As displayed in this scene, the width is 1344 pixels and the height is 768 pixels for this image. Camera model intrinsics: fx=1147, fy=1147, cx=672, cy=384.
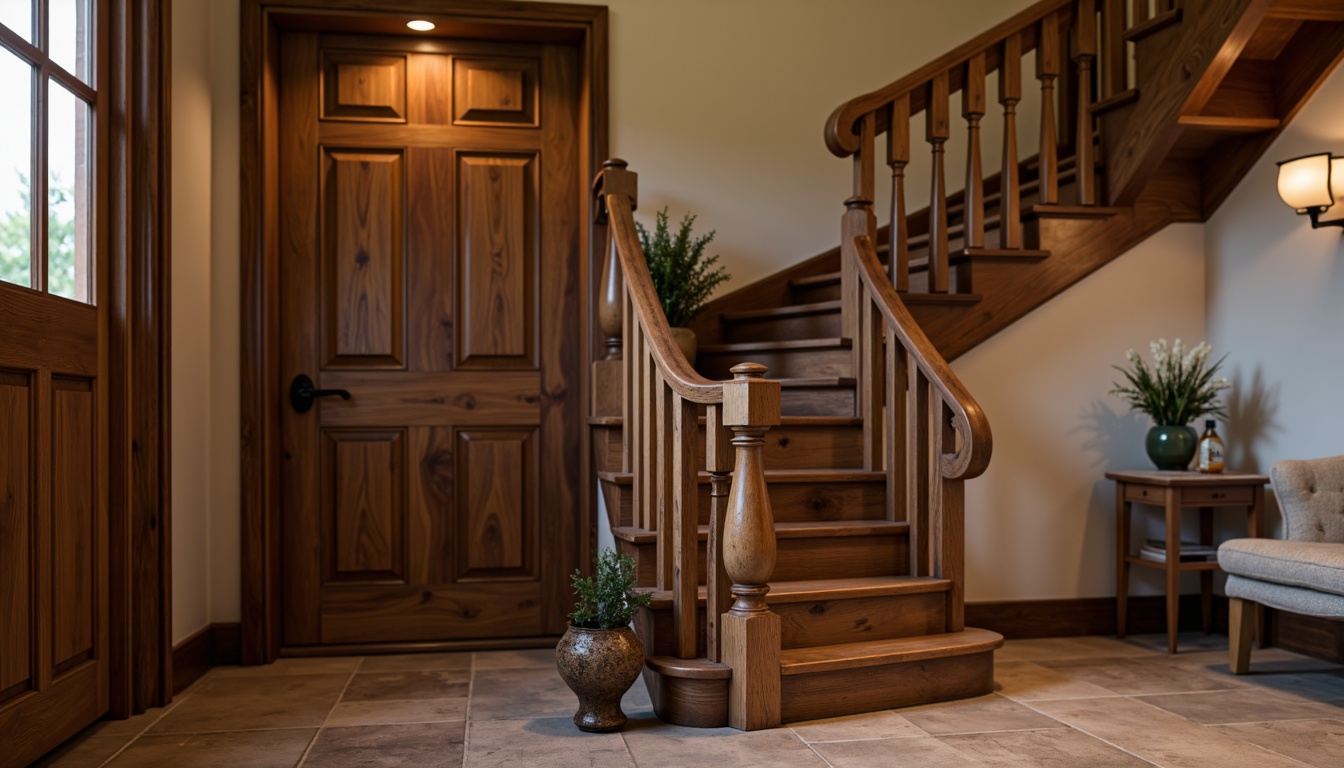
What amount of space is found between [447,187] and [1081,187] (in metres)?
2.27

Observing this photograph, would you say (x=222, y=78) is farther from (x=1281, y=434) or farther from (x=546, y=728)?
(x=1281, y=434)

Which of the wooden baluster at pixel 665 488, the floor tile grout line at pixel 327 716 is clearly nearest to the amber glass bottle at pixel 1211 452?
the wooden baluster at pixel 665 488

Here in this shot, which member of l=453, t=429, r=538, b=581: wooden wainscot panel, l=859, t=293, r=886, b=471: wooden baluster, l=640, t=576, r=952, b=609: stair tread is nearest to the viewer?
l=640, t=576, r=952, b=609: stair tread

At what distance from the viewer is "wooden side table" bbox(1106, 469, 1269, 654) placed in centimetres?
379

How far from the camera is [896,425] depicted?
11.5 ft

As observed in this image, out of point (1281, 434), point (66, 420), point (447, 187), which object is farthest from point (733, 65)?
point (66, 420)

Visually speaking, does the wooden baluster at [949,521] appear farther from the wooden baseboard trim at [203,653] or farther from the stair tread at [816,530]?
the wooden baseboard trim at [203,653]

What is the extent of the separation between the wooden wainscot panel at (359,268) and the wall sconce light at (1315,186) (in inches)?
116

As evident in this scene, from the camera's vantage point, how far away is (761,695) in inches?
111

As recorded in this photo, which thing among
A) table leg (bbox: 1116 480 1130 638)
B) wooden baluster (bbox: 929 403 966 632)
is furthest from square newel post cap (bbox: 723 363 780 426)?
table leg (bbox: 1116 480 1130 638)

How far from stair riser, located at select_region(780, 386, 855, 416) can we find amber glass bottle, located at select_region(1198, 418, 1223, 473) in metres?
1.26

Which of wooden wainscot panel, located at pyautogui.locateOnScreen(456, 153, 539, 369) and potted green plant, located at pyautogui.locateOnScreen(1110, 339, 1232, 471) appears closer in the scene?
potted green plant, located at pyautogui.locateOnScreen(1110, 339, 1232, 471)

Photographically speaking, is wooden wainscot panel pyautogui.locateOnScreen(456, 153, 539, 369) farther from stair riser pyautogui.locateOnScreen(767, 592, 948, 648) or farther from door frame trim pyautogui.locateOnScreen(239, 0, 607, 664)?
stair riser pyautogui.locateOnScreen(767, 592, 948, 648)

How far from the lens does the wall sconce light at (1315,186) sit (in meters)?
3.57
